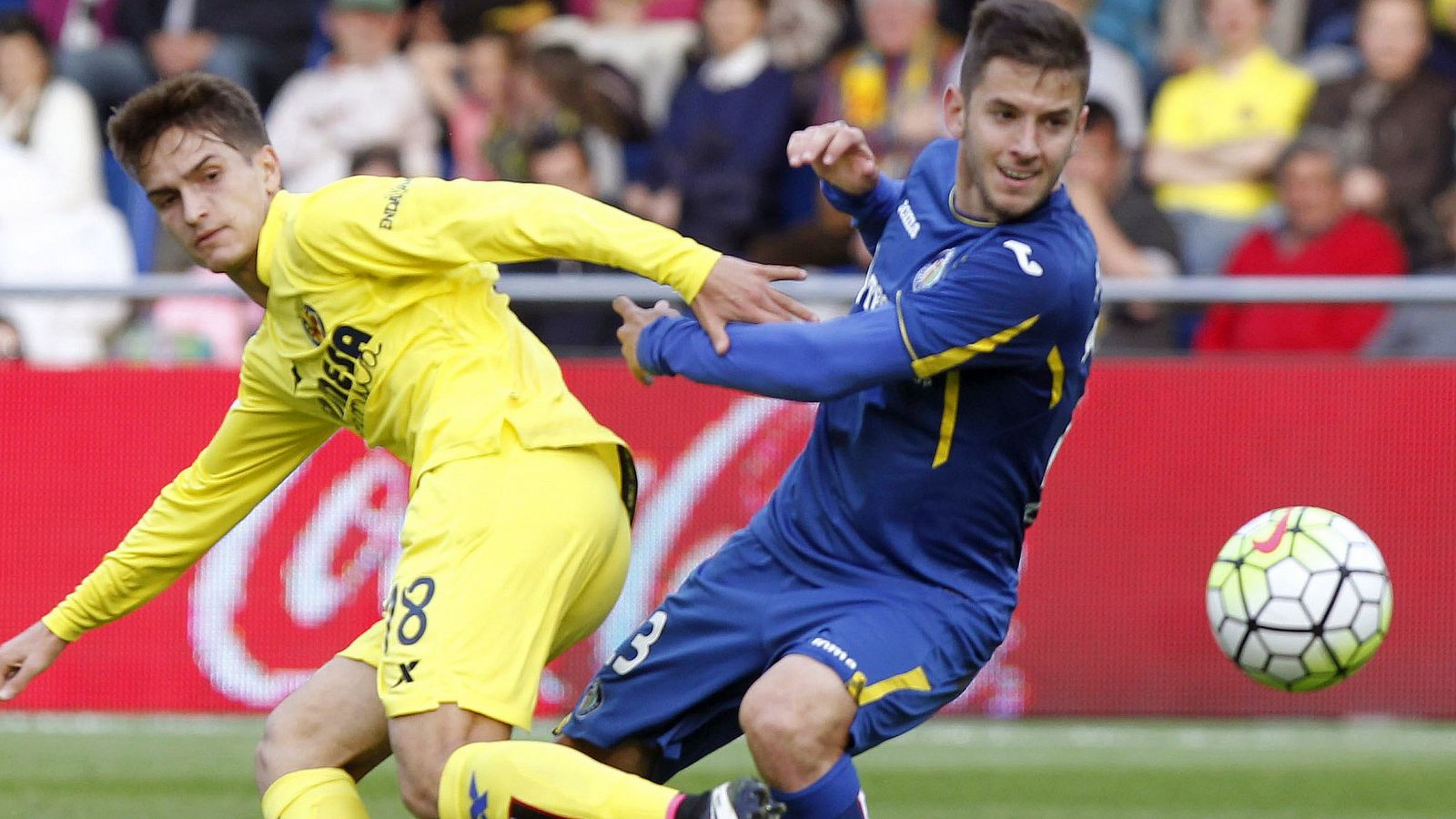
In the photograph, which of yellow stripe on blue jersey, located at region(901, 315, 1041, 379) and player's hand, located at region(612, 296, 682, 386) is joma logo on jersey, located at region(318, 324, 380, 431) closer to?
player's hand, located at region(612, 296, 682, 386)

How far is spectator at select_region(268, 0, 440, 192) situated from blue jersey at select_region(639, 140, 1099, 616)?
6.42 metres

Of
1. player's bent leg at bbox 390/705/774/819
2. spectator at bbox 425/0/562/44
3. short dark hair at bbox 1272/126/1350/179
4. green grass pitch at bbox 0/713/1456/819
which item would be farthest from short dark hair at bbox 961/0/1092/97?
spectator at bbox 425/0/562/44

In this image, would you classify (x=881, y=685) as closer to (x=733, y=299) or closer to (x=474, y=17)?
(x=733, y=299)

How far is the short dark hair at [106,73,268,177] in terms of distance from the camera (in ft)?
14.9

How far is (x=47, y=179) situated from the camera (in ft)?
34.6

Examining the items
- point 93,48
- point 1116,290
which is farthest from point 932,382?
point 93,48

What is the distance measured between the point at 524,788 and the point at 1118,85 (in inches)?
281

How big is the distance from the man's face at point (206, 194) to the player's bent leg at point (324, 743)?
1027 mm

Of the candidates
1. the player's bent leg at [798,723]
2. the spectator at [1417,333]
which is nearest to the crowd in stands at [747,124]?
the spectator at [1417,333]

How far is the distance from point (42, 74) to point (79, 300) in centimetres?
294

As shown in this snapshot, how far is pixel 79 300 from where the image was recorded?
8.52 metres

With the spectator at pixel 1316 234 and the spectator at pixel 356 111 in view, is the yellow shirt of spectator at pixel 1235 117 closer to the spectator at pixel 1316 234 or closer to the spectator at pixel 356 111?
the spectator at pixel 1316 234

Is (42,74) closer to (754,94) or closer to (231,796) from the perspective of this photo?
(754,94)

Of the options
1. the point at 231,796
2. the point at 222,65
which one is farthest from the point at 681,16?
the point at 231,796
